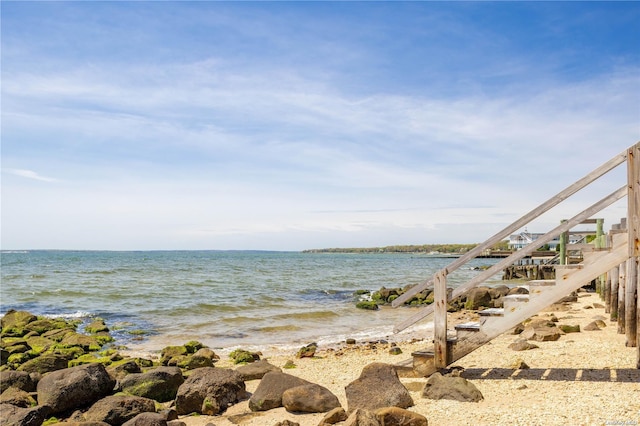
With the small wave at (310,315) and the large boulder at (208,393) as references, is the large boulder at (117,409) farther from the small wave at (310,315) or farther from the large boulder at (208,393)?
the small wave at (310,315)

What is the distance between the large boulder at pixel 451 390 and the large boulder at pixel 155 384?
428 centimetres

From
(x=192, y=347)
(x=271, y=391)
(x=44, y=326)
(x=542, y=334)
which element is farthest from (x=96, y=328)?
(x=542, y=334)

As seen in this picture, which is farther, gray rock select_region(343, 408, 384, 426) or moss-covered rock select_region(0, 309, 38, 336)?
moss-covered rock select_region(0, 309, 38, 336)

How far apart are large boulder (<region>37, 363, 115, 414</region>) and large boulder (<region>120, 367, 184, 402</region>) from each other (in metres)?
0.31

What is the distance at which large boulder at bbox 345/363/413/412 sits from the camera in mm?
6863

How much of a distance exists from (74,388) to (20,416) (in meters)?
1.13

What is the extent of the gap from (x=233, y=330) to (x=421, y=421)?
12619 millimetres

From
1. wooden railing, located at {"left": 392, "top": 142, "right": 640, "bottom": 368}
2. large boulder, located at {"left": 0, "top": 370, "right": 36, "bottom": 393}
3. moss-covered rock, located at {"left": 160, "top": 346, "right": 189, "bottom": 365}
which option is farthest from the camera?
moss-covered rock, located at {"left": 160, "top": 346, "right": 189, "bottom": 365}

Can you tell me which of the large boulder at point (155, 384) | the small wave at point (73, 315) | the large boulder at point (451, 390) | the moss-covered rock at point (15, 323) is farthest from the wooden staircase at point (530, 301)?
the small wave at point (73, 315)

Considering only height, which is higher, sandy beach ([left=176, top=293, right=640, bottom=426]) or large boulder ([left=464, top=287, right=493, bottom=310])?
sandy beach ([left=176, top=293, right=640, bottom=426])

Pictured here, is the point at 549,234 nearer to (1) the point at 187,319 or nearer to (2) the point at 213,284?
(1) the point at 187,319

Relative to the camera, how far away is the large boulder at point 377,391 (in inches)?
270

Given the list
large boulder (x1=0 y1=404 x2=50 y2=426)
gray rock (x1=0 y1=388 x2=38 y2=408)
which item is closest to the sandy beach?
large boulder (x1=0 y1=404 x2=50 y2=426)

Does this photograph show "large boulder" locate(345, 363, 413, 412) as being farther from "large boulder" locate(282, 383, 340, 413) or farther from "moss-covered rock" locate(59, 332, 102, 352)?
"moss-covered rock" locate(59, 332, 102, 352)
